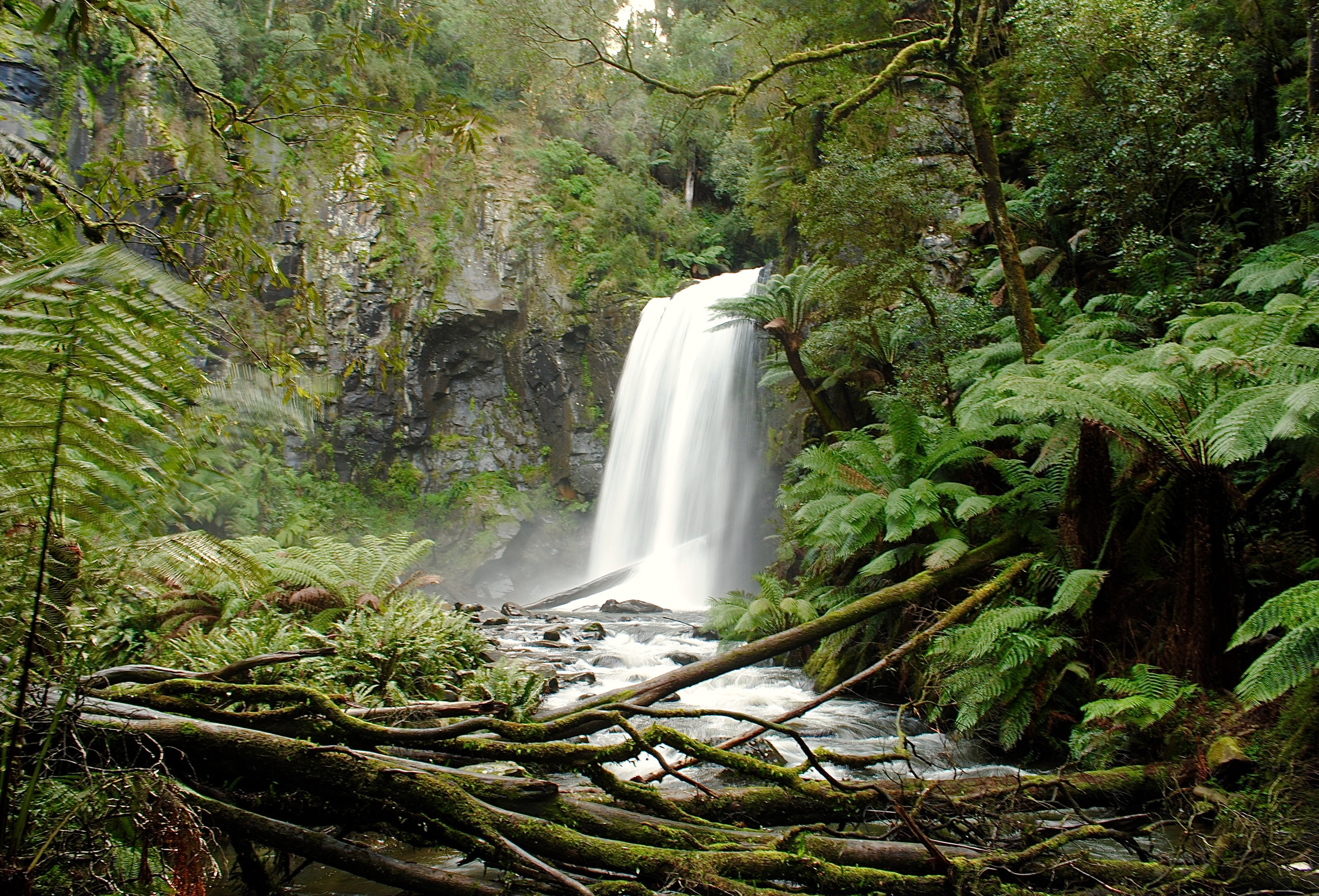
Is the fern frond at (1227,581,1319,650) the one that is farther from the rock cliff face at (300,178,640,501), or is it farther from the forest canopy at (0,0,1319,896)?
the rock cliff face at (300,178,640,501)

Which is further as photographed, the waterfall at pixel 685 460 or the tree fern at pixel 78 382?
the waterfall at pixel 685 460

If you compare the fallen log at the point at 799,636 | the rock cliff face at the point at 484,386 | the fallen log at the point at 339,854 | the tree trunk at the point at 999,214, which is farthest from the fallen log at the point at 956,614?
the rock cliff face at the point at 484,386

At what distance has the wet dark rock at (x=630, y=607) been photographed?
41.5ft

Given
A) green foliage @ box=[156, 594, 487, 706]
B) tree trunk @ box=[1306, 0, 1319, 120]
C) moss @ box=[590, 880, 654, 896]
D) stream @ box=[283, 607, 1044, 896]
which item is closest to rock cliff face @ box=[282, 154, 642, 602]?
stream @ box=[283, 607, 1044, 896]

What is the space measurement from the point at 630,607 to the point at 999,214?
8906 millimetres

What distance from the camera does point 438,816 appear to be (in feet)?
5.94

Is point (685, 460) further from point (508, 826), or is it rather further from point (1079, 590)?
point (508, 826)

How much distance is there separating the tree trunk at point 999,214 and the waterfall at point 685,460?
27.2ft

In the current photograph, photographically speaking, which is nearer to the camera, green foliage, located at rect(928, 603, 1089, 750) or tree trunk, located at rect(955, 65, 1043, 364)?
green foliage, located at rect(928, 603, 1089, 750)

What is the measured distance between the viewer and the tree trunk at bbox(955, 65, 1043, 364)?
6.11 m

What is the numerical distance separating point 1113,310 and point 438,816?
7.64m

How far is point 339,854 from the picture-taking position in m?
1.79

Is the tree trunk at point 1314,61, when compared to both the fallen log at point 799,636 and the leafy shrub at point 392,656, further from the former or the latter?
the leafy shrub at point 392,656

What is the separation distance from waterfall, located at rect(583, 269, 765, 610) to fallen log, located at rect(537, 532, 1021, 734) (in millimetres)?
9379
